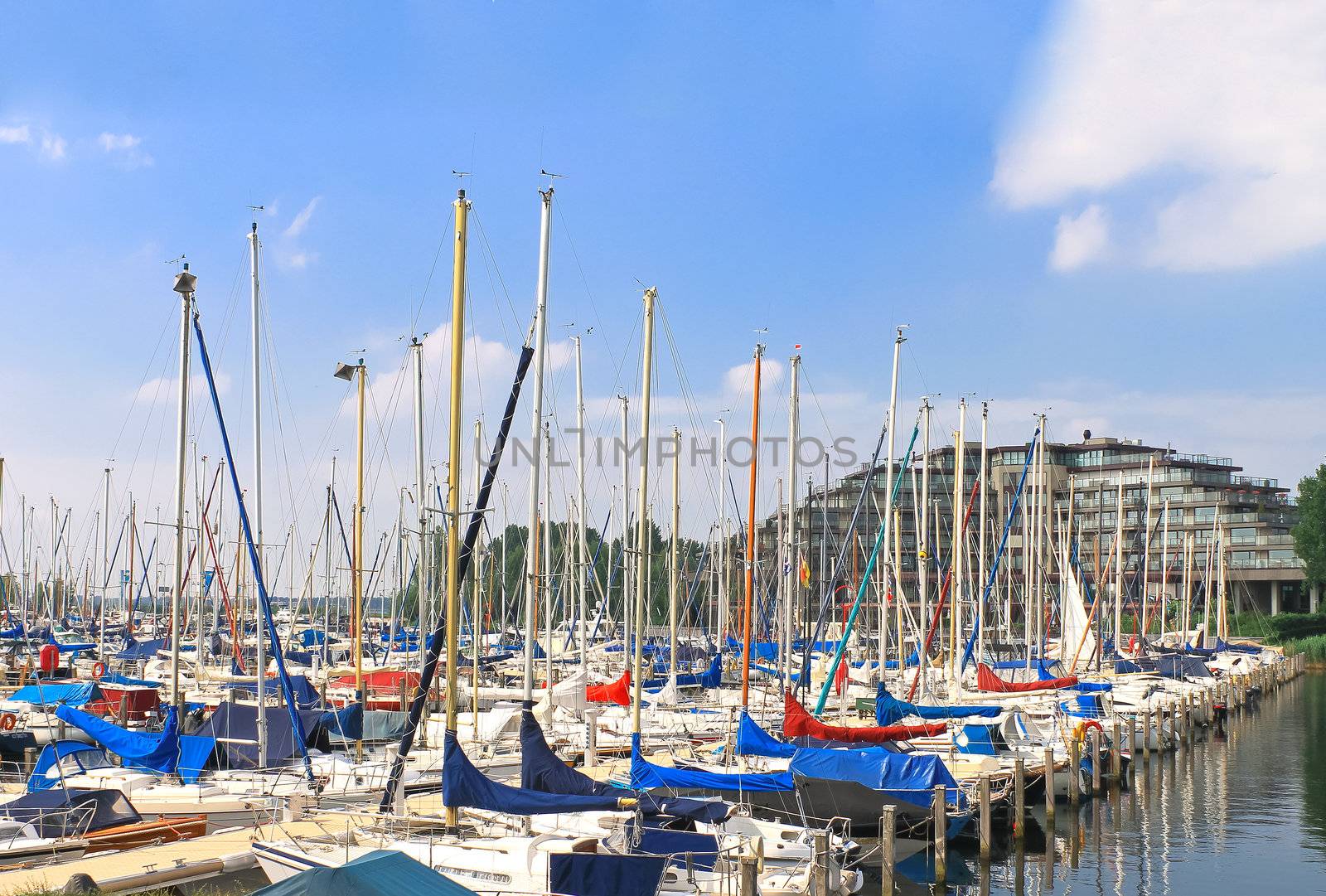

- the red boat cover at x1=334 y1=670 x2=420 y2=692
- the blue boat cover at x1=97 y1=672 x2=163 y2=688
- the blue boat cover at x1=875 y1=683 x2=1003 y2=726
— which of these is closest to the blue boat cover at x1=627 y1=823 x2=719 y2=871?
the blue boat cover at x1=875 y1=683 x2=1003 y2=726

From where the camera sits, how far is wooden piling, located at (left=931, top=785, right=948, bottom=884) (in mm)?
27047

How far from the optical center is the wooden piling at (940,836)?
88.7ft

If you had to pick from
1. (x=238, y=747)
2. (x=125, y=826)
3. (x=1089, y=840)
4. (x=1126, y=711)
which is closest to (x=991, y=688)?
(x=1126, y=711)

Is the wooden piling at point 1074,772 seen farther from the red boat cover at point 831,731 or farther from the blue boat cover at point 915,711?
the red boat cover at point 831,731

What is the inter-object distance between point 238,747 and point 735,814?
13.0 m

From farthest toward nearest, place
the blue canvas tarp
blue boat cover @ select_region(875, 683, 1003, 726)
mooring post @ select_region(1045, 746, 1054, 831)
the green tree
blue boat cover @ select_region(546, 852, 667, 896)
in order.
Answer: the green tree, the blue canvas tarp, blue boat cover @ select_region(875, 683, 1003, 726), mooring post @ select_region(1045, 746, 1054, 831), blue boat cover @ select_region(546, 852, 667, 896)

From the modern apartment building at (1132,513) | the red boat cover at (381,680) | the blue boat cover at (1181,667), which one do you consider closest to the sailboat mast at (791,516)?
the red boat cover at (381,680)

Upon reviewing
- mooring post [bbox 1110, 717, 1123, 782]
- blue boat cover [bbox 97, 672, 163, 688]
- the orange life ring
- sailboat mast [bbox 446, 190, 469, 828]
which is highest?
sailboat mast [bbox 446, 190, 469, 828]

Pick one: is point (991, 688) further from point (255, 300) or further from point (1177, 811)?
point (255, 300)

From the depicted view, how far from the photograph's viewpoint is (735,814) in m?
24.1

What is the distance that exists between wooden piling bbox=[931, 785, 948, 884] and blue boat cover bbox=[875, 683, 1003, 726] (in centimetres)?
1002

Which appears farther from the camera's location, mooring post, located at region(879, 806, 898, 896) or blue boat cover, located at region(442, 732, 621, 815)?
mooring post, located at region(879, 806, 898, 896)

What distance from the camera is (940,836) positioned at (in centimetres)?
2722

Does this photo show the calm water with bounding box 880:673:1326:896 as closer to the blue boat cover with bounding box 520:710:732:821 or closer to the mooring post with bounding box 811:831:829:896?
the mooring post with bounding box 811:831:829:896
